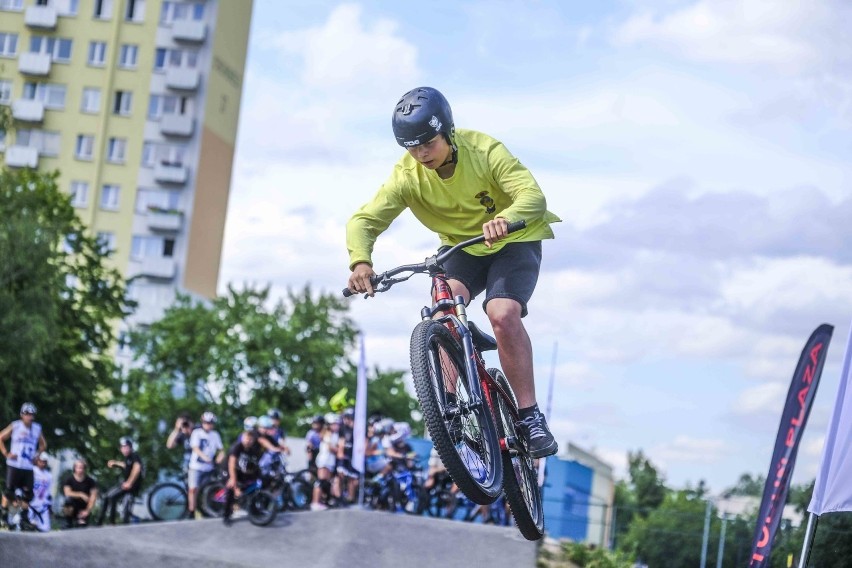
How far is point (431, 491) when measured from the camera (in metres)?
24.3

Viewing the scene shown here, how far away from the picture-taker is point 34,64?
241ft

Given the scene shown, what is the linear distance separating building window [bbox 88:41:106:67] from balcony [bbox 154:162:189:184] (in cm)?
678

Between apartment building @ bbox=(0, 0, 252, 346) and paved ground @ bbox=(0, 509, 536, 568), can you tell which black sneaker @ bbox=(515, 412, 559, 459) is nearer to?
paved ground @ bbox=(0, 509, 536, 568)

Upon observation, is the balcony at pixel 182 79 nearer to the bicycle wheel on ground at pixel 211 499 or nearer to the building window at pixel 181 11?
the building window at pixel 181 11

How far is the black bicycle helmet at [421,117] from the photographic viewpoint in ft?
24.6

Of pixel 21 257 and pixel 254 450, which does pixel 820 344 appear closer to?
pixel 254 450

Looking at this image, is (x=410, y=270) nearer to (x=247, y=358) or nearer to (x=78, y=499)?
(x=78, y=499)

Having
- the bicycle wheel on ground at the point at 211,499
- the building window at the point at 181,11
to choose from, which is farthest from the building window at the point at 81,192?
the bicycle wheel on ground at the point at 211,499

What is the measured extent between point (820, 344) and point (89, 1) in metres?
65.7

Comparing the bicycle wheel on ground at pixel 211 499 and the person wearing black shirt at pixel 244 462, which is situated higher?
the person wearing black shirt at pixel 244 462

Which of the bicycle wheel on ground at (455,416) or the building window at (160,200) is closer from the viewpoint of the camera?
the bicycle wheel on ground at (455,416)

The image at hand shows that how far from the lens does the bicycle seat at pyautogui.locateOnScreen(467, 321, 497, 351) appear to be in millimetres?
8227

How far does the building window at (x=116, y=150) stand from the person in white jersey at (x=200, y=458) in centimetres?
5453

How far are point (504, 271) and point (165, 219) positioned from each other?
2662 inches
